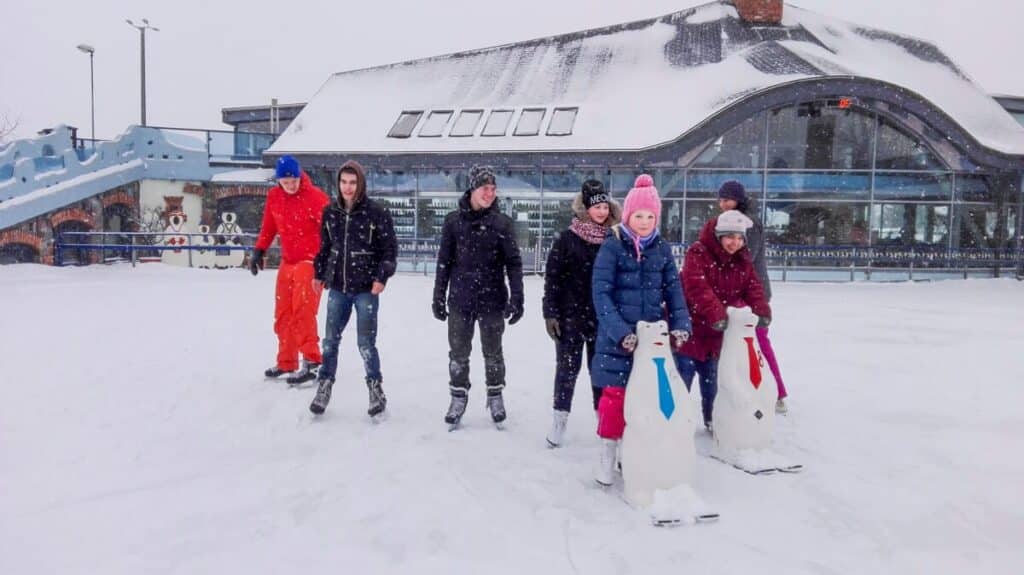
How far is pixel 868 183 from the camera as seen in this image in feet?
58.6

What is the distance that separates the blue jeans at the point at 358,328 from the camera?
5043 millimetres

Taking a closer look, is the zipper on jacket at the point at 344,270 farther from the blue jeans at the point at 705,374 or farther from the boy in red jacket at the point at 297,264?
the blue jeans at the point at 705,374

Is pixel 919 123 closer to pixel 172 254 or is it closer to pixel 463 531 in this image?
pixel 463 531

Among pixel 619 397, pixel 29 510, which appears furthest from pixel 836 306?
pixel 29 510

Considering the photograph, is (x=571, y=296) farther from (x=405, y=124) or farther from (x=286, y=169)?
(x=405, y=124)

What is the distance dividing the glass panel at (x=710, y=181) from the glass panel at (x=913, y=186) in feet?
10.3

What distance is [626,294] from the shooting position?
12.5 feet

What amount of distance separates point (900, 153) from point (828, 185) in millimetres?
1980

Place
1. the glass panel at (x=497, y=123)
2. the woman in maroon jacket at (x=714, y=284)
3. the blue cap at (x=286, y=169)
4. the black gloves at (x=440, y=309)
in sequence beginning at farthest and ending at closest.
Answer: the glass panel at (x=497, y=123) < the blue cap at (x=286, y=169) < the black gloves at (x=440, y=309) < the woman in maroon jacket at (x=714, y=284)

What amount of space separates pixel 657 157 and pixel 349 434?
44.7 ft

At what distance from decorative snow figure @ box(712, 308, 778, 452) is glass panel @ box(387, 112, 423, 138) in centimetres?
1643

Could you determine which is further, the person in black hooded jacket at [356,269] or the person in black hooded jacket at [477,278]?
the person in black hooded jacket at [356,269]

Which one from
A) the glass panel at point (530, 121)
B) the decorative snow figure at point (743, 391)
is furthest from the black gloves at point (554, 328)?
the glass panel at point (530, 121)

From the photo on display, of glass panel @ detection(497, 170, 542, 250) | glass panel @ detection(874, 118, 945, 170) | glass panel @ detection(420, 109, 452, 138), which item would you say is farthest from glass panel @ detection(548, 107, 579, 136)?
glass panel @ detection(874, 118, 945, 170)
